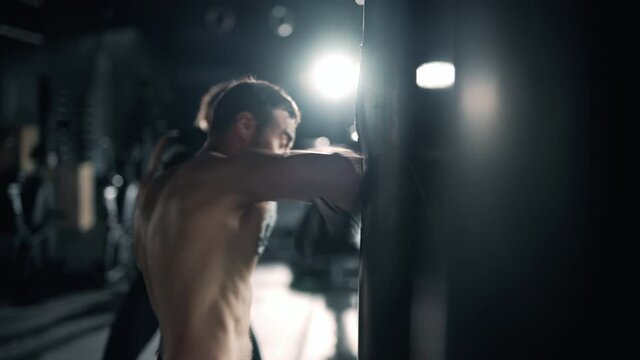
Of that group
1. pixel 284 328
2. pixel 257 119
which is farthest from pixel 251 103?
pixel 284 328

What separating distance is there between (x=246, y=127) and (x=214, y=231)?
0.28m

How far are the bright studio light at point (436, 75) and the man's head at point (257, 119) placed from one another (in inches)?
34.3

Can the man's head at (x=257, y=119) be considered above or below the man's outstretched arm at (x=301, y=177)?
above

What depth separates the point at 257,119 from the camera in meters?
1.60

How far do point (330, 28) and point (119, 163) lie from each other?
10.9 ft

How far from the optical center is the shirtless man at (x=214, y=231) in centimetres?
150

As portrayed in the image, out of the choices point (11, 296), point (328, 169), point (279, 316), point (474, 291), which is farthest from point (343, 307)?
point (474, 291)

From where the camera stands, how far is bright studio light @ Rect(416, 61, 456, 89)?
2.26 ft

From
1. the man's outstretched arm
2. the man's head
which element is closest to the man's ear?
the man's head

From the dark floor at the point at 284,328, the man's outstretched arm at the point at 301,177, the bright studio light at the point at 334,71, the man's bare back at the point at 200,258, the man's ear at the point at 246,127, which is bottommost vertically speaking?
the dark floor at the point at 284,328

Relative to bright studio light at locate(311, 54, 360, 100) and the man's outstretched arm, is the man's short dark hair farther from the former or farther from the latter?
bright studio light at locate(311, 54, 360, 100)

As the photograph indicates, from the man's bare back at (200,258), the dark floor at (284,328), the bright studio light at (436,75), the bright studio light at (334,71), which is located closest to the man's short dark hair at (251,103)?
the man's bare back at (200,258)

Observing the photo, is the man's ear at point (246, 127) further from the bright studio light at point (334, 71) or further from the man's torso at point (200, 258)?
the bright studio light at point (334, 71)

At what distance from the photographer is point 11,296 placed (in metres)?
5.73
